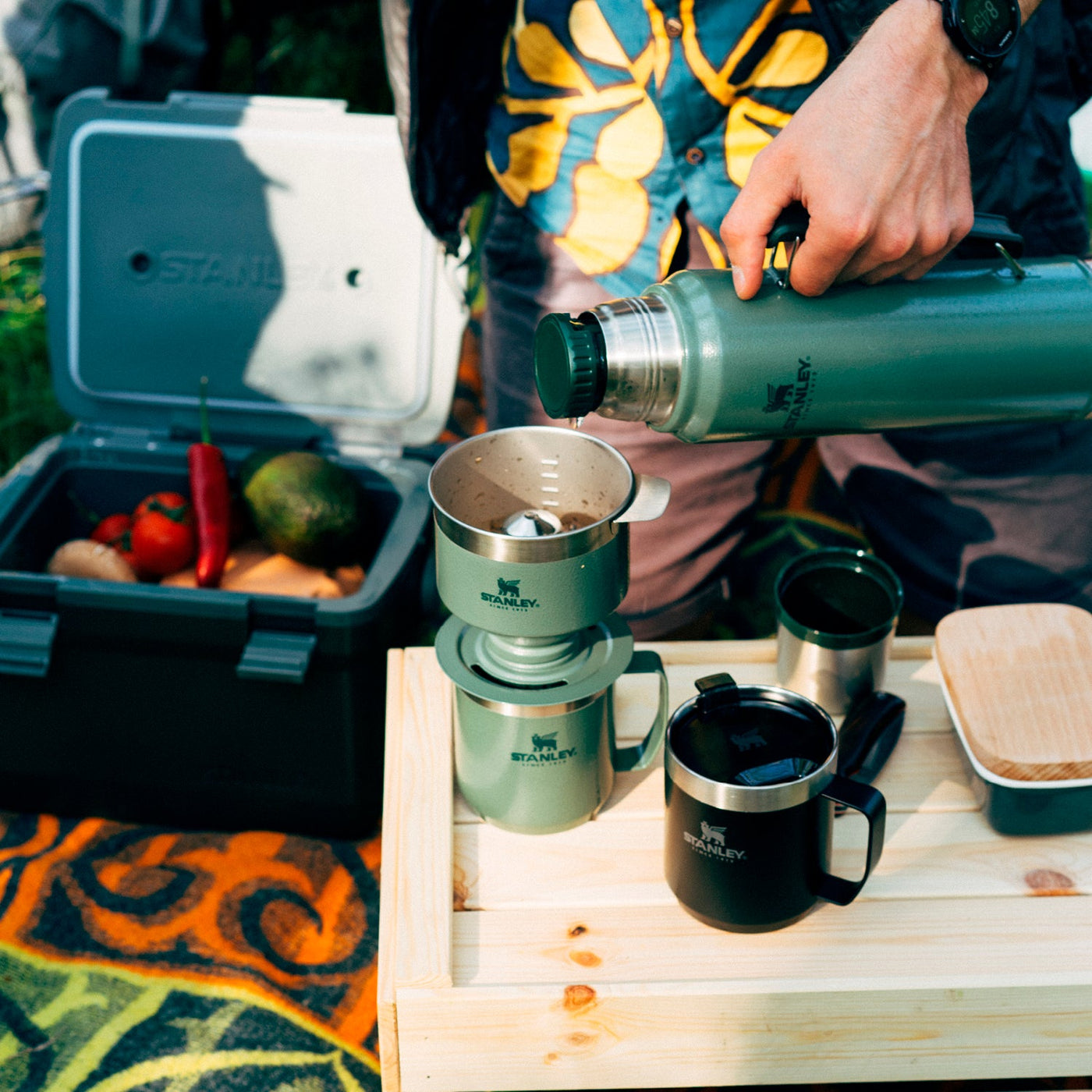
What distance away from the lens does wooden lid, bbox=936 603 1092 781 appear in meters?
0.97

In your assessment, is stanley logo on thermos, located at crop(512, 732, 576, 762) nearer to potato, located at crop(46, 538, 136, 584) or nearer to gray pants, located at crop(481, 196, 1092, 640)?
gray pants, located at crop(481, 196, 1092, 640)

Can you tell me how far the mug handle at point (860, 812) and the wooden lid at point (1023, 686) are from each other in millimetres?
169

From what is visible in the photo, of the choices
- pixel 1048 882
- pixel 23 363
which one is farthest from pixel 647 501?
pixel 23 363

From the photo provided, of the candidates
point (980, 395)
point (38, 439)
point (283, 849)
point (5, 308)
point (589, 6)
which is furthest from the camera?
point (5, 308)

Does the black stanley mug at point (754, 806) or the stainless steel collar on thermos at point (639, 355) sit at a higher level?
the stainless steel collar on thermos at point (639, 355)

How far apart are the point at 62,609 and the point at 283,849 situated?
1.40ft

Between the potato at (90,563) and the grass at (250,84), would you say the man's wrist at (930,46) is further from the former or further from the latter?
A: the grass at (250,84)

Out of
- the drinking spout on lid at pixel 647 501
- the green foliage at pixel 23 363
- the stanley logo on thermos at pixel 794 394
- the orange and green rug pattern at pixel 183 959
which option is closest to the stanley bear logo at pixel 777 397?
the stanley logo on thermos at pixel 794 394

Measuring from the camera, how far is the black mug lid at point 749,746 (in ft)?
2.73

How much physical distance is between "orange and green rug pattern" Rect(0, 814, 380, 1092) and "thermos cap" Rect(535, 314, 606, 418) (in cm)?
80

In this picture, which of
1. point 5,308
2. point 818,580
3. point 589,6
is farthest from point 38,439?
point 818,580

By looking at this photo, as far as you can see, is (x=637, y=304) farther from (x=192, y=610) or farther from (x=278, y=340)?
(x=278, y=340)

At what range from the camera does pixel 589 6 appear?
117 cm

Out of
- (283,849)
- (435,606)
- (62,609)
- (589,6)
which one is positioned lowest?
(283,849)
